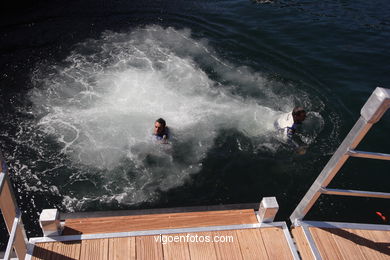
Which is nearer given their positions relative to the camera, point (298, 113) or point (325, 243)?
point (325, 243)

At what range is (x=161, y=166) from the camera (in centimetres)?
801

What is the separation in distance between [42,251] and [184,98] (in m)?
6.78

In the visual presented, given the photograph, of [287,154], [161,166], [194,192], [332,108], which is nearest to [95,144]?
[161,166]

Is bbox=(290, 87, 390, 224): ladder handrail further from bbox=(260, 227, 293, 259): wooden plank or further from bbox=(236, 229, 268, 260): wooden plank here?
bbox=(236, 229, 268, 260): wooden plank

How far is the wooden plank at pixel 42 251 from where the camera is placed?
404 cm

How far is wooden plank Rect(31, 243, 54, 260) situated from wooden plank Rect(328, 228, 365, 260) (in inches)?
157

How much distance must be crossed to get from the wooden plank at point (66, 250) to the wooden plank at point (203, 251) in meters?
1.52

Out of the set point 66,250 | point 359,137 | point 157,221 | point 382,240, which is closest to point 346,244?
point 382,240

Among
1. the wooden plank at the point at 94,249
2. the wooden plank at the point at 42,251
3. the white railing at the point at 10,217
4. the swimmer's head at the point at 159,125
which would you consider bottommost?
the swimmer's head at the point at 159,125

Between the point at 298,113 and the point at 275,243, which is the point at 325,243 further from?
the point at 298,113

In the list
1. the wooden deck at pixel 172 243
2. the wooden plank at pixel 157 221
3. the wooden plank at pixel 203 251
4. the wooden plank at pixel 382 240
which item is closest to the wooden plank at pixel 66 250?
the wooden deck at pixel 172 243

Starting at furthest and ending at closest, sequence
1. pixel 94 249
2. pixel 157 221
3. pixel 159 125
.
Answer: pixel 159 125 → pixel 157 221 → pixel 94 249

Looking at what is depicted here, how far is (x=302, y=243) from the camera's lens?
14.8ft

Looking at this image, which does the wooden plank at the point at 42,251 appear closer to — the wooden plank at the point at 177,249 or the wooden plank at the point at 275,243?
the wooden plank at the point at 177,249
